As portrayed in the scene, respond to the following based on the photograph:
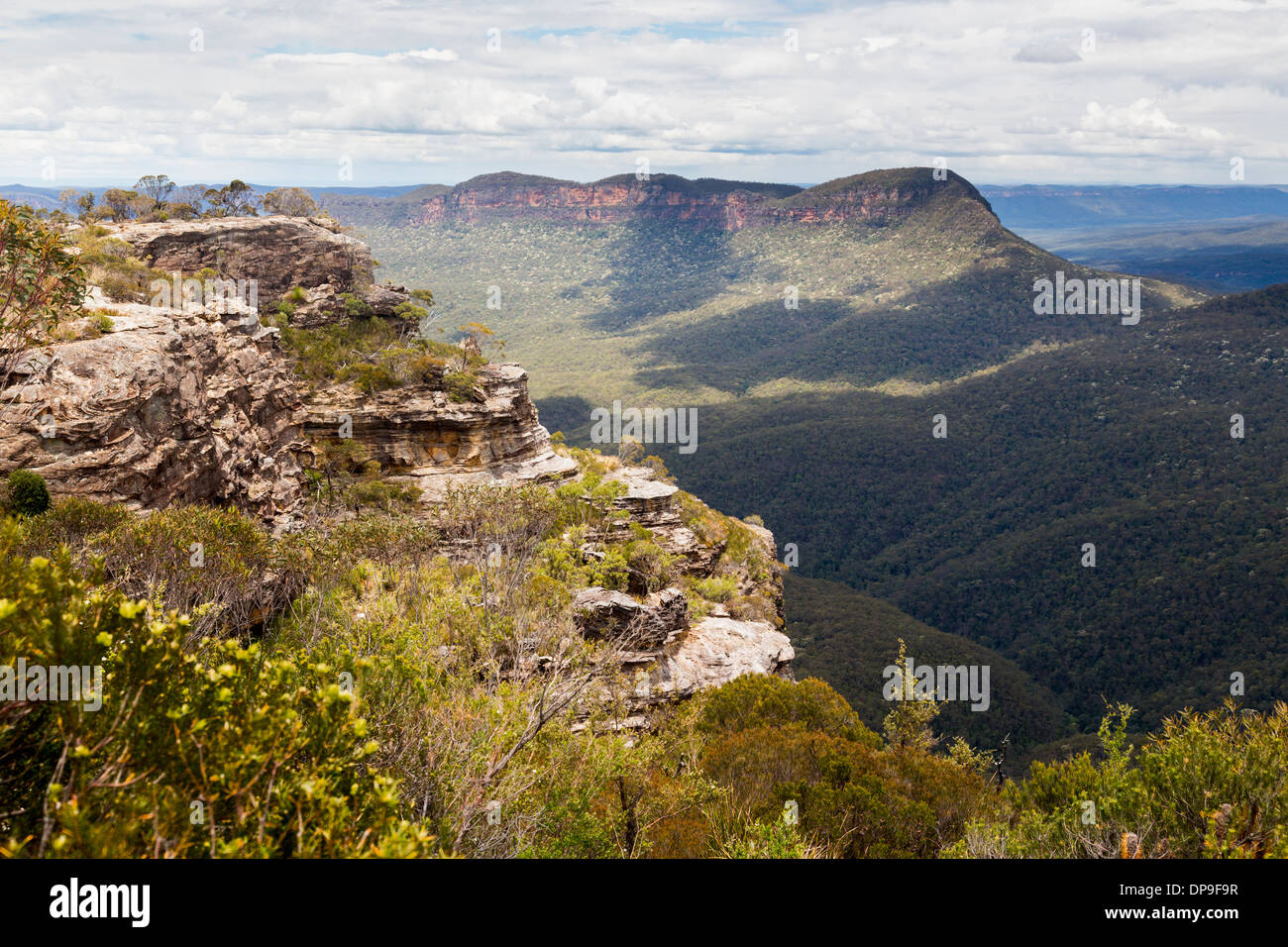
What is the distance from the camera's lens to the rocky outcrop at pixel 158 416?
20812 mm

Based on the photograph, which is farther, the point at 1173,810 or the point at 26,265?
the point at 1173,810

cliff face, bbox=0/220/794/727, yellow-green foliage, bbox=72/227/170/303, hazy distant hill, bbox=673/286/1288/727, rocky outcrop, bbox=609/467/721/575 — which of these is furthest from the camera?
hazy distant hill, bbox=673/286/1288/727

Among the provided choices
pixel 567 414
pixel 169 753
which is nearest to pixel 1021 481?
pixel 567 414

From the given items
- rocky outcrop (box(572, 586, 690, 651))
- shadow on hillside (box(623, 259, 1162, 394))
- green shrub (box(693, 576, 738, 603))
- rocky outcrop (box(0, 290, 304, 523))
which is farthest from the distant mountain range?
rocky outcrop (box(0, 290, 304, 523))

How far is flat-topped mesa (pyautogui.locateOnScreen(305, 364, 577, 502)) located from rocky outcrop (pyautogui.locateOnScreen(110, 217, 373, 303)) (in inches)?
491

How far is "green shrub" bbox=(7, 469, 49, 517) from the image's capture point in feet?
63.2

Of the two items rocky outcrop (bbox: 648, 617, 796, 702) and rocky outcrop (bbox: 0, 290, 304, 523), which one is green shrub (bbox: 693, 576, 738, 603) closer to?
rocky outcrop (bbox: 648, 617, 796, 702)

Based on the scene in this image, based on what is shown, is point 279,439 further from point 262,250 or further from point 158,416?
point 262,250

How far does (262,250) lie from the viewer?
4503 cm

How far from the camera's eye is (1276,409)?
10781 cm

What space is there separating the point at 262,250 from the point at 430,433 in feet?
62.1

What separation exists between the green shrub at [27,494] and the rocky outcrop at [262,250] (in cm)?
2698
